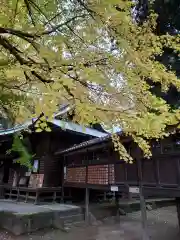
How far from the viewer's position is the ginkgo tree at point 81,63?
1476 millimetres

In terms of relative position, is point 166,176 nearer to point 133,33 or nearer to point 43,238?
point 43,238

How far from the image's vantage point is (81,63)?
1.56 m

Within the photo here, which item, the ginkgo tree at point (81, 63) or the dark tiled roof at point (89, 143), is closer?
the ginkgo tree at point (81, 63)

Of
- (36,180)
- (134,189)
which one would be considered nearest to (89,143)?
(134,189)

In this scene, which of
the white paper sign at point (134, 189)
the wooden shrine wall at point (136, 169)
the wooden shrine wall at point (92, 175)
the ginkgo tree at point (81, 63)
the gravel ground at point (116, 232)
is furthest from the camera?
the wooden shrine wall at point (92, 175)

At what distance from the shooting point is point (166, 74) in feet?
6.30

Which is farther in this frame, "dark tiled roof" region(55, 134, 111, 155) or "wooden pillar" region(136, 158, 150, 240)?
"dark tiled roof" region(55, 134, 111, 155)

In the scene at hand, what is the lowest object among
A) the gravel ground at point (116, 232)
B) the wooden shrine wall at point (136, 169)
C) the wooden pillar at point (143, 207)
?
the gravel ground at point (116, 232)

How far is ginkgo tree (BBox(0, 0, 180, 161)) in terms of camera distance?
148 cm

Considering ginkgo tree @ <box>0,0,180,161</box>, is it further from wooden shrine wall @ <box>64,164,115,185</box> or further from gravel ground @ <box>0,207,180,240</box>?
gravel ground @ <box>0,207,180,240</box>

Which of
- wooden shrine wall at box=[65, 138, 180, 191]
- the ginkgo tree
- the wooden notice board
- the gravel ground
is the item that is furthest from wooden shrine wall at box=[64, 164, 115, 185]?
the ginkgo tree

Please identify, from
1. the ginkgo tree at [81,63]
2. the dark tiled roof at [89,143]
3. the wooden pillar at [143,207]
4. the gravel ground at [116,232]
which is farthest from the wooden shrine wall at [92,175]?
the ginkgo tree at [81,63]

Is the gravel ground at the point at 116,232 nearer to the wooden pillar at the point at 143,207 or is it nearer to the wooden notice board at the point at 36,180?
the wooden pillar at the point at 143,207

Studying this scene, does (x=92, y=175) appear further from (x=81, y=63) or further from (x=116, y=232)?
(x=81, y=63)
